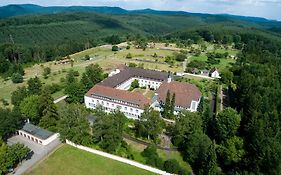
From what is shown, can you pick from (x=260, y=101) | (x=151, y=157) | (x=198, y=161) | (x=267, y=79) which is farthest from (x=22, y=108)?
(x=267, y=79)

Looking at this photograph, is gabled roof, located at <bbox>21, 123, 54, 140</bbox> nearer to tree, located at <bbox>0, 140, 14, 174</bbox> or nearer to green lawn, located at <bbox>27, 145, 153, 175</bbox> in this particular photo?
green lawn, located at <bbox>27, 145, 153, 175</bbox>

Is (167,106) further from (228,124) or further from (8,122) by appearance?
(8,122)

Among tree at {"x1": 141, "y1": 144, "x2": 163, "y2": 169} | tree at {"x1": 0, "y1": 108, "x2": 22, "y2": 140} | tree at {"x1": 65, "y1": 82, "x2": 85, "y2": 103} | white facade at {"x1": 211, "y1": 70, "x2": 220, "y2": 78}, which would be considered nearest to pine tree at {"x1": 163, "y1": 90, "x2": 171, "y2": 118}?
tree at {"x1": 141, "y1": 144, "x2": 163, "y2": 169}

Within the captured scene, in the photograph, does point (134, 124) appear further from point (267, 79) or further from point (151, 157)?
point (267, 79)

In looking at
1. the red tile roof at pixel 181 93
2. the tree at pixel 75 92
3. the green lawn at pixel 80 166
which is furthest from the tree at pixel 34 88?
the red tile roof at pixel 181 93

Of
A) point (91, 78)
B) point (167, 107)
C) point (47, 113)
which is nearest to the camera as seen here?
point (47, 113)

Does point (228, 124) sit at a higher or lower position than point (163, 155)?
higher

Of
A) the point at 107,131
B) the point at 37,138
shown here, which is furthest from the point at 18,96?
the point at 107,131
